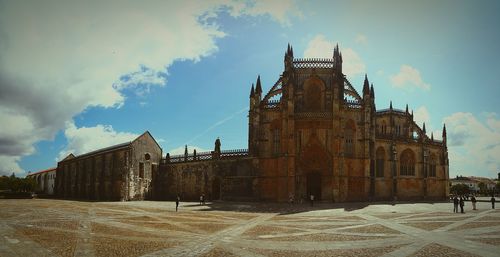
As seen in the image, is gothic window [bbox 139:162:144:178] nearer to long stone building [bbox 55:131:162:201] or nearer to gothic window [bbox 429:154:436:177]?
long stone building [bbox 55:131:162:201]

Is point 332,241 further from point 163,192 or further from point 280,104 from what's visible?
point 163,192

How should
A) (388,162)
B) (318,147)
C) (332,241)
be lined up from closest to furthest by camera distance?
(332,241) < (318,147) < (388,162)

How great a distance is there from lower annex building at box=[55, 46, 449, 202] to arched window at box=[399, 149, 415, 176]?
0.47 ft

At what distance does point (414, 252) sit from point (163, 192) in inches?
1773

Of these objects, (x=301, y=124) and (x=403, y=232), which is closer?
(x=403, y=232)

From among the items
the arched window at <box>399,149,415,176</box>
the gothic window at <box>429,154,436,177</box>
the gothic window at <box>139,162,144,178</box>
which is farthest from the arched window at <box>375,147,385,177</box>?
the gothic window at <box>139,162,144,178</box>

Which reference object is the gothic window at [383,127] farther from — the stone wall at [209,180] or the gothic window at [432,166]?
the stone wall at [209,180]

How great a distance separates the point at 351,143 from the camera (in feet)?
134

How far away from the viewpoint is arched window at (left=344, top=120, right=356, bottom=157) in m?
40.5

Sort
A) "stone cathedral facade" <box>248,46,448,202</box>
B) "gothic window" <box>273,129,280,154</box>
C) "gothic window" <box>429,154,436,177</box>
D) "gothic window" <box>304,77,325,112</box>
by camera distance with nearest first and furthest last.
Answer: "stone cathedral facade" <box>248,46,448,202</box> < "gothic window" <box>273,129,280,154</box> < "gothic window" <box>304,77,325,112</box> < "gothic window" <box>429,154,436,177</box>

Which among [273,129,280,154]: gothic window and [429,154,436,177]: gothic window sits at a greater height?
[273,129,280,154]: gothic window

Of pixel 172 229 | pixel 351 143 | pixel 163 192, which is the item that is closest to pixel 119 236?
pixel 172 229

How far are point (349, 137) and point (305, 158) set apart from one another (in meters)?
6.45

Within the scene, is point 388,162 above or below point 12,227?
above
